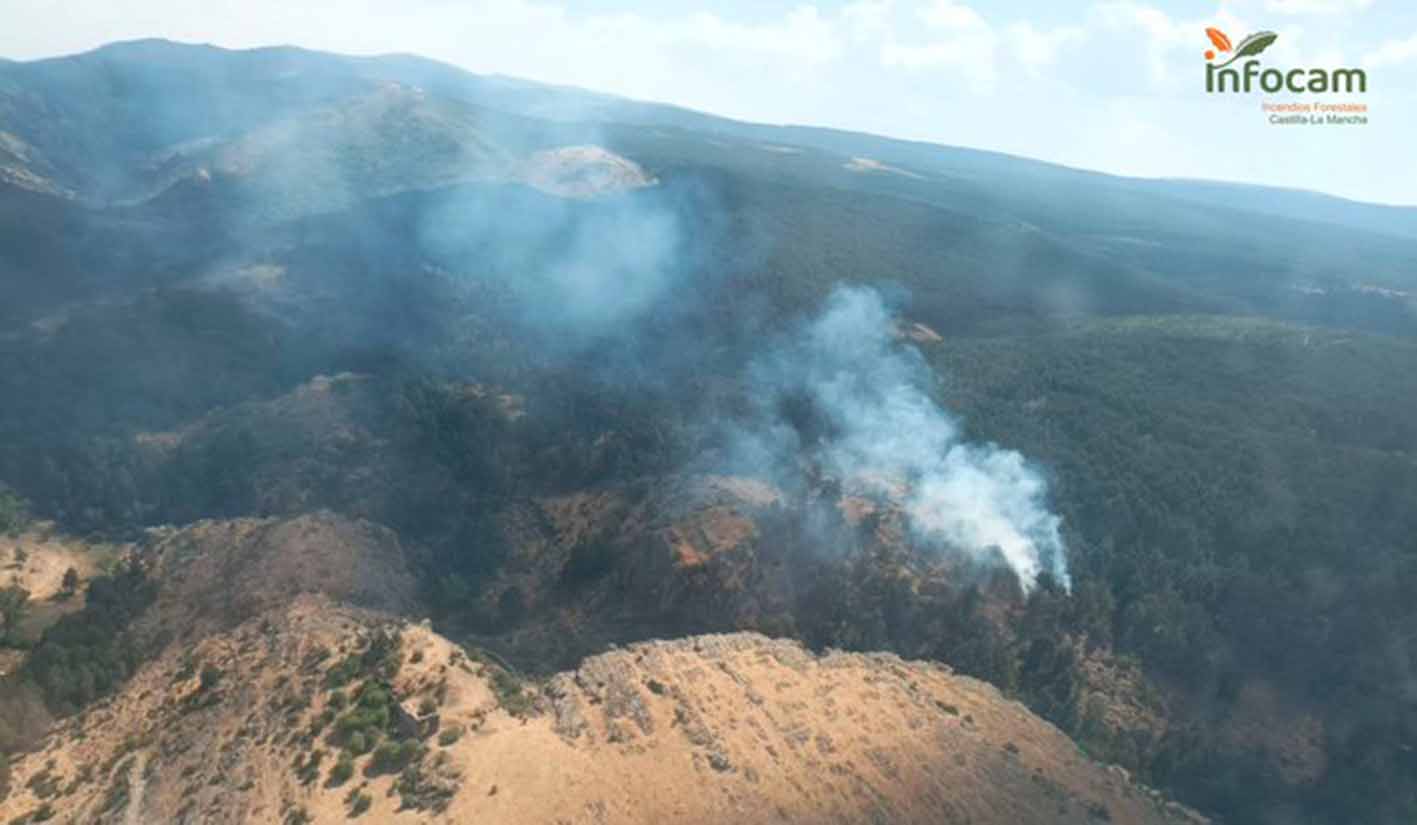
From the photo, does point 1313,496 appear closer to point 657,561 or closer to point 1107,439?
point 1107,439

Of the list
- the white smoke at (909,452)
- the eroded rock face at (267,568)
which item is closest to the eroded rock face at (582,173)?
the white smoke at (909,452)

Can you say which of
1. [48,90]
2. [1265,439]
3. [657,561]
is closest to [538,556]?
[657,561]

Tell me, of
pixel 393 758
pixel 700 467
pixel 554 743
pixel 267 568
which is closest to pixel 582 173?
pixel 700 467

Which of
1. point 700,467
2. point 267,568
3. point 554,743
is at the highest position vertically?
point 700,467

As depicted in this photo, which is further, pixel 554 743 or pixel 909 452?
pixel 909 452

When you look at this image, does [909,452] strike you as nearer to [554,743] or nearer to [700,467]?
[700,467]

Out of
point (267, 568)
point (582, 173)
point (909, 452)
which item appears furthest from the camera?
point (582, 173)

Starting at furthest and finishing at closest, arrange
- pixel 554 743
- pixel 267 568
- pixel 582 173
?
pixel 582 173
pixel 267 568
pixel 554 743
